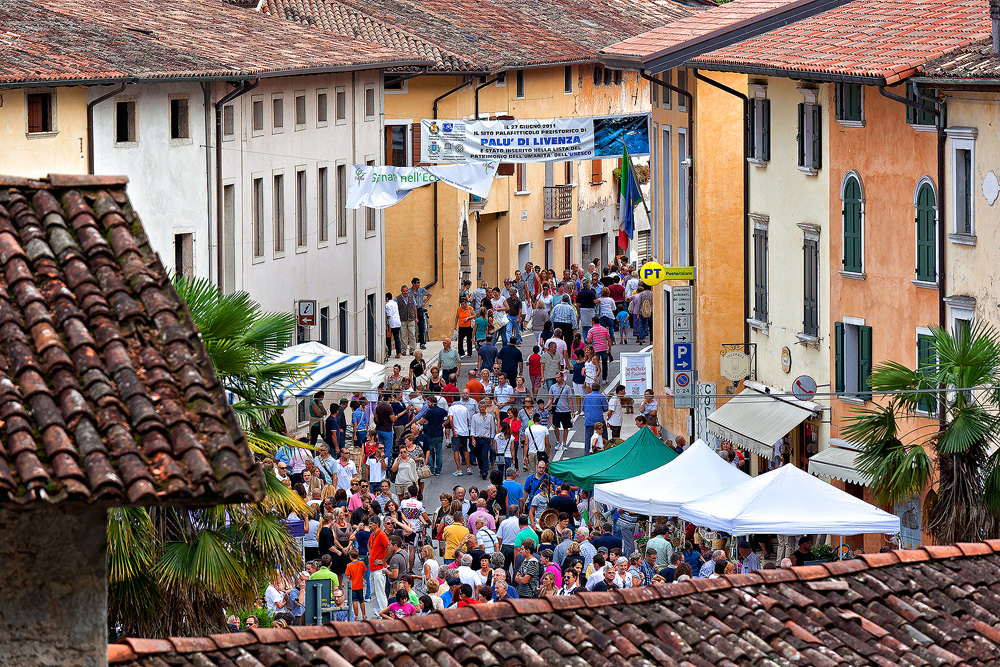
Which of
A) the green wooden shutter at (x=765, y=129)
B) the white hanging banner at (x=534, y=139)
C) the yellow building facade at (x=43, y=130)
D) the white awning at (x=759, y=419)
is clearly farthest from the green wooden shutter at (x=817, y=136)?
the yellow building facade at (x=43, y=130)

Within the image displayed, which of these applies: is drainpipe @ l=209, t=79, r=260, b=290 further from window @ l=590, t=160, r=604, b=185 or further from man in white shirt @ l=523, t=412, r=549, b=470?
window @ l=590, t=160, r=604, b=185

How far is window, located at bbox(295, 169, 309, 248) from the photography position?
141ft

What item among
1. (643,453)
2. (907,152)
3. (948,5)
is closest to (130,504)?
(643,453)

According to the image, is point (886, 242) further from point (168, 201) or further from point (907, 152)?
point (168, 201)

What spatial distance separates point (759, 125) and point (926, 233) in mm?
6474

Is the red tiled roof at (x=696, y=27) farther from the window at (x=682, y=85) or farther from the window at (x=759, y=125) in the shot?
the window at (x=759, y=125)

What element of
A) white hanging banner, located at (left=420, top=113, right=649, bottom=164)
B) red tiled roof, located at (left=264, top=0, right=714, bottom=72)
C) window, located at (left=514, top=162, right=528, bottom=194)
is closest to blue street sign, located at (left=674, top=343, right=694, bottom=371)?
white hanging banner, located at (left=420, top=113, right=649, bottom=164)

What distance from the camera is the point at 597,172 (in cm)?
6681

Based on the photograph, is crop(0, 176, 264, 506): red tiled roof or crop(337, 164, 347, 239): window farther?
crop(337, 164, 347, 239): window

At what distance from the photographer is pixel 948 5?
96.7 feet

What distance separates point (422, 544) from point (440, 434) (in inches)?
268

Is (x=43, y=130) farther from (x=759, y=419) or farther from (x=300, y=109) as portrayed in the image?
(x=759, y=419)

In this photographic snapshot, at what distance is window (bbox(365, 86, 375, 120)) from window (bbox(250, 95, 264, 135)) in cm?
651

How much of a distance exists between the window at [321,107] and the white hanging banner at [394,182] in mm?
4656
